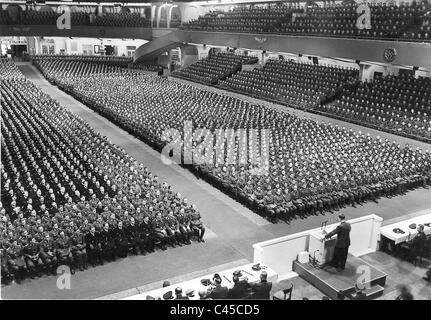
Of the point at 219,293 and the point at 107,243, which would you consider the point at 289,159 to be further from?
the point at 219,293

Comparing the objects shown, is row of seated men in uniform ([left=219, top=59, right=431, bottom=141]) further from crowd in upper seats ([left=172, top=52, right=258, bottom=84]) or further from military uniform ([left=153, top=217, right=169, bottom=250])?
military uniform ([left=153, top=217, right=169, bottom=250])

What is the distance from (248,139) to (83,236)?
1235 cm

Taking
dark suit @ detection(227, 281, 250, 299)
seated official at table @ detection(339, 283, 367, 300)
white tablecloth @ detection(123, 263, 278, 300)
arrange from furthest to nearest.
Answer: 1. seated official at table @ detection(339, 283, 367, 300)
2. dark suit @ detection(227, 281, 250, 299)
3. white tablecloth @ detection(123, 263, 278, 300)

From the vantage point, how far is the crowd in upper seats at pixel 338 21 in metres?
33.2

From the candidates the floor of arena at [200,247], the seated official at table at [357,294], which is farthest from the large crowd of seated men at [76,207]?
the seated official at table at [357,294]

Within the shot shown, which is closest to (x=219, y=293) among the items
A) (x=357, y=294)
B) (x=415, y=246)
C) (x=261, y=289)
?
(x=261, y=289)

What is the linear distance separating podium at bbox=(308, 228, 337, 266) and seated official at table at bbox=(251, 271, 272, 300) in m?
2.19

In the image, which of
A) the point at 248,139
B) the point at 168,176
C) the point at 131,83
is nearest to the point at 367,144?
the point at 248,139

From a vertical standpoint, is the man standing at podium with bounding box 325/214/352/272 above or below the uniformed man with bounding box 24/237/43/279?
above

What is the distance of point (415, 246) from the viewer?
12641 mm

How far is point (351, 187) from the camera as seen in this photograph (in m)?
17.4

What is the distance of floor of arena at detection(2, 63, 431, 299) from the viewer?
11.4m

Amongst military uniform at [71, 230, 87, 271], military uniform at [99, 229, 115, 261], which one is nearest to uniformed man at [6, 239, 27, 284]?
military uniform at [71, 230, 87, 271]

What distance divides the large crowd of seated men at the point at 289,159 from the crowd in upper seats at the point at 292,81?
168 inches
